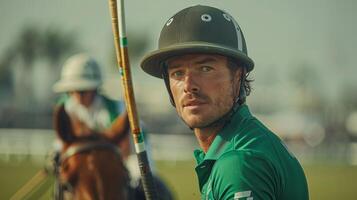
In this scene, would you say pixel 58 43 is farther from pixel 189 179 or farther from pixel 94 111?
pixel 94 111

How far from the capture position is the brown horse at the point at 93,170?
8.59 m

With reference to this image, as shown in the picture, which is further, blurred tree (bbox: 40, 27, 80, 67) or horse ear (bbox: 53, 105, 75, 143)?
blurred tree (bbox: 40, 27, 80, 67)

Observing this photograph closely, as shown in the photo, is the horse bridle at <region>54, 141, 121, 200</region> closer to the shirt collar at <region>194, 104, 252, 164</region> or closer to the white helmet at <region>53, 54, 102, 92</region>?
the white helmet at <region>53, 54, 102, 92</region>

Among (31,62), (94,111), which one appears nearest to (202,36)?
(94,111)

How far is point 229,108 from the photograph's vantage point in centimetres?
394

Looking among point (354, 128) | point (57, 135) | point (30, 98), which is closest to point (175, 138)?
point (354, 128)

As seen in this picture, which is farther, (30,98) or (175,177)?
(30,98)

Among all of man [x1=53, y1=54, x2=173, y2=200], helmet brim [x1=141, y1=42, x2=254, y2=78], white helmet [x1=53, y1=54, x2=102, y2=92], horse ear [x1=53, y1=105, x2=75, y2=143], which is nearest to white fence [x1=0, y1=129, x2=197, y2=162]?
white helmet [x1=53, y1=54, x2=102, y2=92]

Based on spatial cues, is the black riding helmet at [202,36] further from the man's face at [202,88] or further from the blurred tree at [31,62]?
the blurred tree at [31,62]

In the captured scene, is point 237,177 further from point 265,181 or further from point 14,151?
point 14,151

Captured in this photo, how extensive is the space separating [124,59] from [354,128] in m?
42.6

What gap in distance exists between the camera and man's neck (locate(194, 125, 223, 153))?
3.95 m

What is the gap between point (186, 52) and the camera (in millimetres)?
3896

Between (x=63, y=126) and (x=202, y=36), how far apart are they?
20.5 ft
